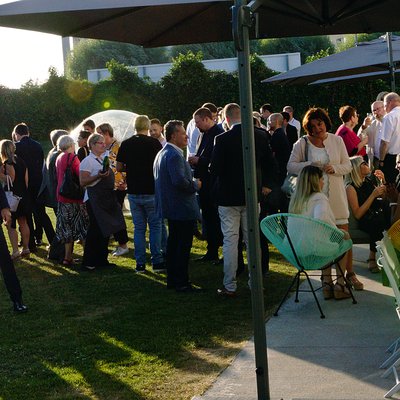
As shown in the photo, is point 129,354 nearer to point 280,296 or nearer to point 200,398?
point 200,398

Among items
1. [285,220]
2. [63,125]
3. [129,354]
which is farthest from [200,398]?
[63,125]

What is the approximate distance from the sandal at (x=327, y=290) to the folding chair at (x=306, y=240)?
597 mm

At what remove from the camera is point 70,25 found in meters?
6.74

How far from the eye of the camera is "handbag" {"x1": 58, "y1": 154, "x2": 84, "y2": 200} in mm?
11523

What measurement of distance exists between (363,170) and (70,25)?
4.22 meters

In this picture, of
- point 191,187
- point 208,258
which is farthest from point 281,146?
point 191,187

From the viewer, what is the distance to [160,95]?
3061cm

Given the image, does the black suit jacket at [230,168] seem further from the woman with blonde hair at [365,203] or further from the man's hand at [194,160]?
the man's hand at [194,160]

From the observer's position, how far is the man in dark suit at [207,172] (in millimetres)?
10969

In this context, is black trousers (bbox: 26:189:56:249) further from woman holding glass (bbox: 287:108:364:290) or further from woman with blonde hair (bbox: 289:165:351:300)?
woman with blonde hair (bbox: 289:165:351:300)

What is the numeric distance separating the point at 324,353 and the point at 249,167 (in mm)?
2381

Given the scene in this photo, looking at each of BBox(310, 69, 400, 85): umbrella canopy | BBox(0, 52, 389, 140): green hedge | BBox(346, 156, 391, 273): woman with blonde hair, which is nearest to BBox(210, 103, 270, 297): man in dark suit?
BBox(346, 156, 391, 273): woman with blonde hair

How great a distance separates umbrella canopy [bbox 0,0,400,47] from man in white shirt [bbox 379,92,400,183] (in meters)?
4.89

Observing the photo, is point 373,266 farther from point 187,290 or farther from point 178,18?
point 178,18
